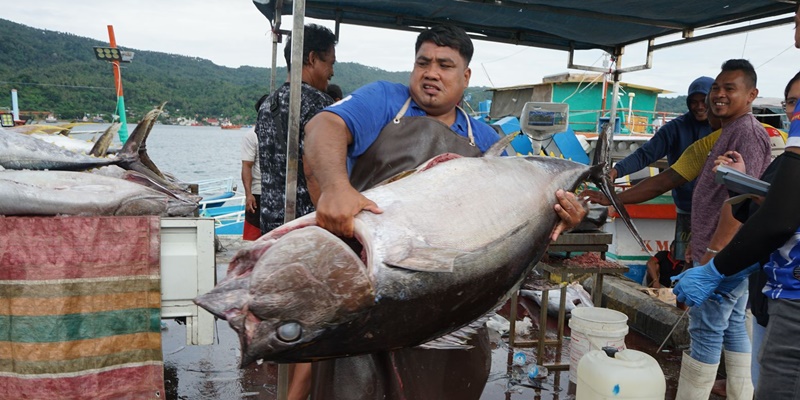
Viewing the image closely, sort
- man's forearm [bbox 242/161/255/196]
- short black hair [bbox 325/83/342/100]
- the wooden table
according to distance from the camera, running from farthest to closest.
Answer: man's forearm [bbox 242/161/255/196] → short black hair [bbox 325/83/342/100] → the wooden table

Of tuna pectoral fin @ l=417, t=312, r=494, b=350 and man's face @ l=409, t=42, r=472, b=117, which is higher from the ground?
man's face @ l=409, t=42, r=472, b=117

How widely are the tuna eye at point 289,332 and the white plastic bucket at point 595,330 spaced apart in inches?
114

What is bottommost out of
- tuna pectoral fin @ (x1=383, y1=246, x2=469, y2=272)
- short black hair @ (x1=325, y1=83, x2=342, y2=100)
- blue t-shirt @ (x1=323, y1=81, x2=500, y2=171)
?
tuna pectoral fin @ (x1=383, y1=246, x2=469, y2=272)

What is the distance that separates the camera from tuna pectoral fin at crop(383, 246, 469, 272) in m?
1.53

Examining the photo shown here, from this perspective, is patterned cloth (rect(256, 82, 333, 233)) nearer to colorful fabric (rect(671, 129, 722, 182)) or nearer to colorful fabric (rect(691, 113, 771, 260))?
colorful fabric (rect(691, 113, 771, 260))

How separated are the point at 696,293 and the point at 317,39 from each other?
2762mm

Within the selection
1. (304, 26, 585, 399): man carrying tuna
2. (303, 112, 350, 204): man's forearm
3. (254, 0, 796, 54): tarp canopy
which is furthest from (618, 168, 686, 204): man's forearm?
(303, 112, 350, 204): man's forearm

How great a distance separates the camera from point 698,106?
5.21 meters

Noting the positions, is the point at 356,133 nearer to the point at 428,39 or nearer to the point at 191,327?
the point at 428,39

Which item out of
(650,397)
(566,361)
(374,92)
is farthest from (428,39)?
(566,361)

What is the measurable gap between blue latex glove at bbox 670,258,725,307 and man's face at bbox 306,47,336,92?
101 inches

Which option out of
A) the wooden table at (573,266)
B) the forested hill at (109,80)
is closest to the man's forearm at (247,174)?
the wooden table at (573,266)

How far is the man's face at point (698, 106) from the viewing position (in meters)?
5.18

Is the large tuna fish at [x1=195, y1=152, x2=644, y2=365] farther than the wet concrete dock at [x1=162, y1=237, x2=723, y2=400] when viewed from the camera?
No
